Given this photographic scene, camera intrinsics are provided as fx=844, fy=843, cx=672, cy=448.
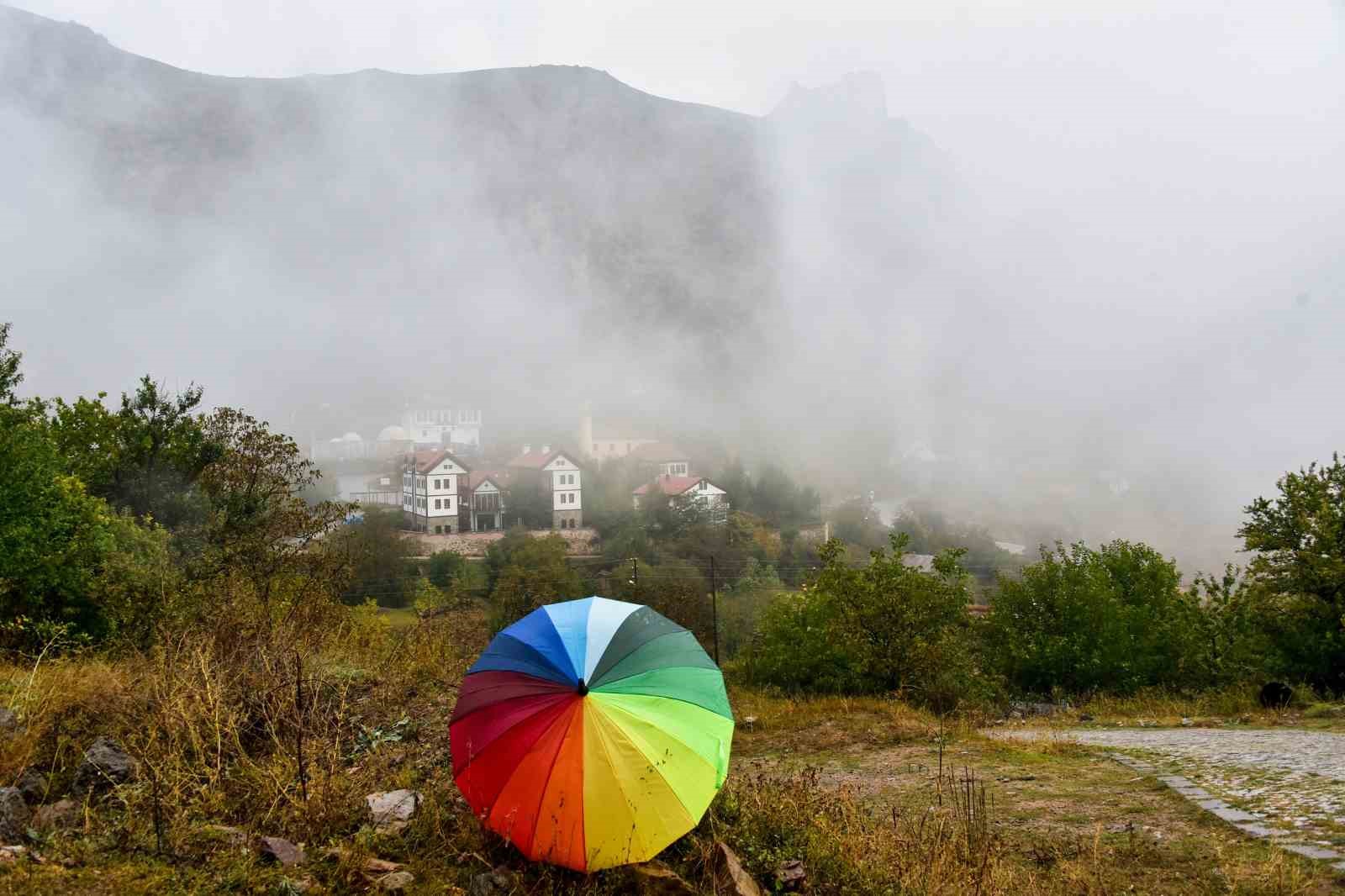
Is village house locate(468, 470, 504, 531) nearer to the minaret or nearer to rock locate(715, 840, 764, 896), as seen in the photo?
the minaret

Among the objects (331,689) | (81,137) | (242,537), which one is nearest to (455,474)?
(242,537)

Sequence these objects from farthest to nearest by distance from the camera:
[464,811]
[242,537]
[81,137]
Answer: [81,137] → [242,537] → [464,811]

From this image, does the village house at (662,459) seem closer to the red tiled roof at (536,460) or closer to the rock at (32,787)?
the red tiled roof at (536,460)

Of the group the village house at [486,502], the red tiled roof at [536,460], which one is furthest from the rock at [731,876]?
the red tiled roof at [536,460]

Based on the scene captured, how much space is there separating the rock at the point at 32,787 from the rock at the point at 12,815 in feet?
1.26

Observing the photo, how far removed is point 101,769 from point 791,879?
176 inches

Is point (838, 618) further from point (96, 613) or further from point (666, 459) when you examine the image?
point (666, 459)

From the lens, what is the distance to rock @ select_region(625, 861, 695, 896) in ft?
16.2

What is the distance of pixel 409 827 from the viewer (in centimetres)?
535

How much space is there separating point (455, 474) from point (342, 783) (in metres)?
72.6

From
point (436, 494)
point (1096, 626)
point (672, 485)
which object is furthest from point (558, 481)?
point (1096, 626)

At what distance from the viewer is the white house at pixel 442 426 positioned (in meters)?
101

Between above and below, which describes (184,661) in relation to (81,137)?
below

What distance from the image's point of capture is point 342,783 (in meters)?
5.41
